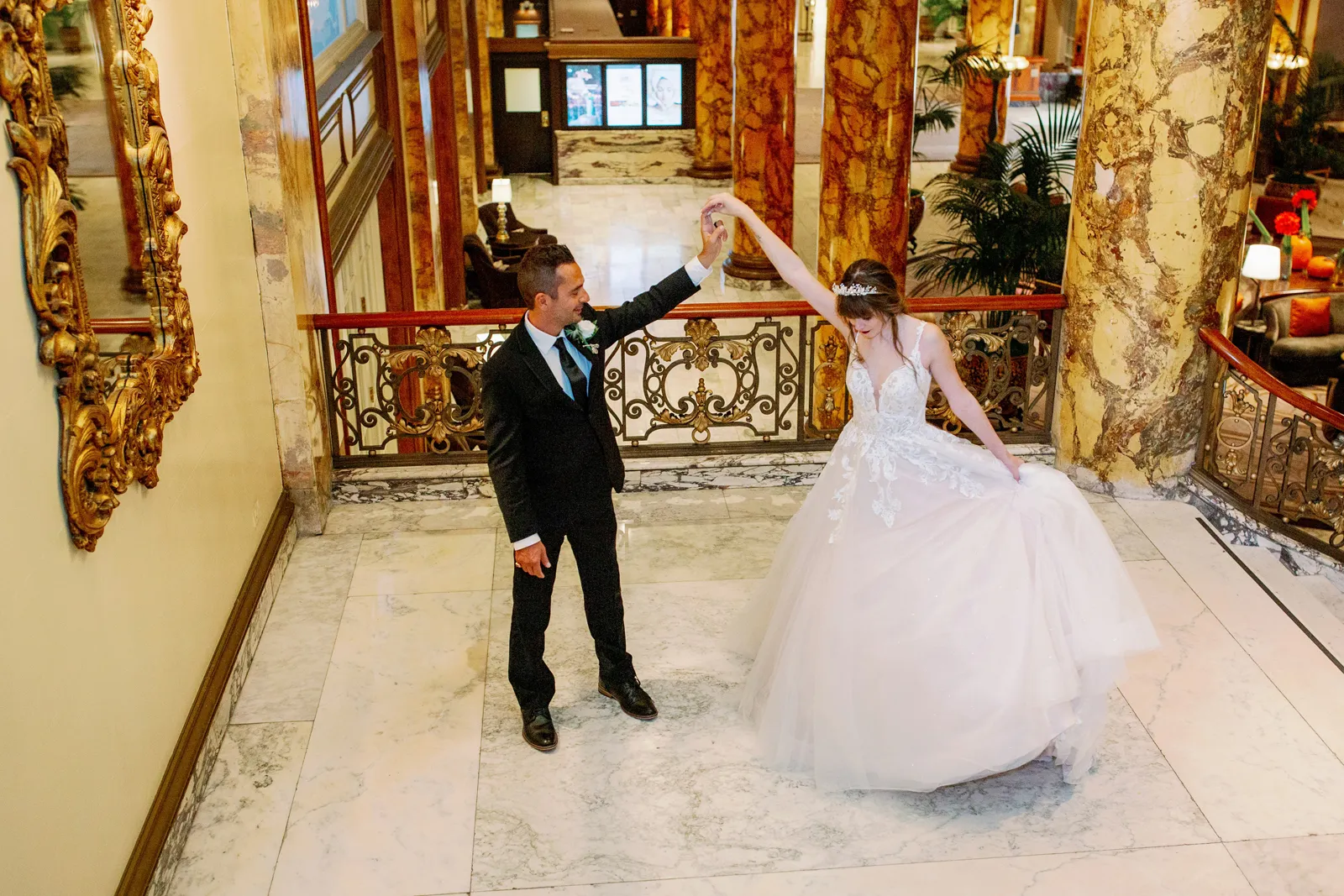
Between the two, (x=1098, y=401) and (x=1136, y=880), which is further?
(x=1098, y=401)

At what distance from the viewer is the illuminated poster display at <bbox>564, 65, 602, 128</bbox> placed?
721 inches

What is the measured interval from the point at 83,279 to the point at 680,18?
22.3 meters

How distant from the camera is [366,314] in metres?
6.05

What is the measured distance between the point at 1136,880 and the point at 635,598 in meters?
2.37

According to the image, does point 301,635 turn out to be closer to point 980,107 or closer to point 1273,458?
point 1273,458

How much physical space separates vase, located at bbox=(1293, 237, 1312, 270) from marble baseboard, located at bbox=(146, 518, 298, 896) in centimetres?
1173

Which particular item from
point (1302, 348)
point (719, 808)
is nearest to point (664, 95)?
point (1302, 348)

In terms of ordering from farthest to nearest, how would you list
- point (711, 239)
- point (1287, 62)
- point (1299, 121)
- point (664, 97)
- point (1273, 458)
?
point (664, 97) → point (1287, 62) → point (1299, 121) → point (1273, 458) → point (711, 239)

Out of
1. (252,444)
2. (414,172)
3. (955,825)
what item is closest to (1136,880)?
(955,825)

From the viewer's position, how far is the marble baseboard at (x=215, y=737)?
12.6 ft

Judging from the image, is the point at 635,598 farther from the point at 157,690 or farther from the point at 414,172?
the point at 414,172

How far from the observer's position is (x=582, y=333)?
4.06 m

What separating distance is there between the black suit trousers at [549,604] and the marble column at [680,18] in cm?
2110

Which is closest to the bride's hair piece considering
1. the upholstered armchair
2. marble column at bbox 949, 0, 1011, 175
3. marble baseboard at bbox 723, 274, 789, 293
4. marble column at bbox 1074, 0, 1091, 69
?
marble baseboard at bbox 723, 274, 789, 293
